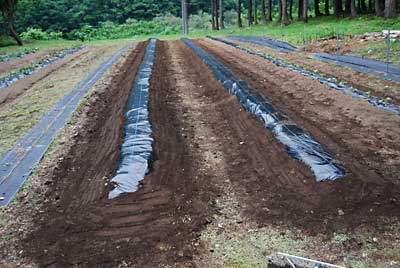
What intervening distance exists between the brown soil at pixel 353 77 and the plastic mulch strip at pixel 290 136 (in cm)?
290

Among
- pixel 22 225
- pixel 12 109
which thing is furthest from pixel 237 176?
pixel 12 109

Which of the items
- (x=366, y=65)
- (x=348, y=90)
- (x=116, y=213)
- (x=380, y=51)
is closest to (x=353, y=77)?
(x=366, y=65)

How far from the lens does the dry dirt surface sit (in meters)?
4.46

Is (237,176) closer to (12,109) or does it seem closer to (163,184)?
(163,184)

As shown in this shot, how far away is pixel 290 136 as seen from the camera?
675 centimetres

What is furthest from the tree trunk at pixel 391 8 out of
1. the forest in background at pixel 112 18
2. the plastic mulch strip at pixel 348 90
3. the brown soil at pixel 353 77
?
the forest in background at pixel 112 18

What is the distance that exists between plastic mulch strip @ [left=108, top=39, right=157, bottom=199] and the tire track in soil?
5.27 ft

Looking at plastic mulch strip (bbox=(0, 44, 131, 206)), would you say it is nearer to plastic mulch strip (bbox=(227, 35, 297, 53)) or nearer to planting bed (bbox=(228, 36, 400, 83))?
planting bed (bbox=(228, 36, 400, 83))

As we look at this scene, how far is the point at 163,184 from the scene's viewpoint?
5625mm

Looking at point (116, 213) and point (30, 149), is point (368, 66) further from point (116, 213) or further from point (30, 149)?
point (116, 213)

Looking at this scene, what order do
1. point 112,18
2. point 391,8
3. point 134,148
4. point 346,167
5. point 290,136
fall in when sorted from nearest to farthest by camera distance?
point 346,167, point 134,148, point 290,136, point 391,8, point 112,18

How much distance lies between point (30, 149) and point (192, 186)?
3.36 m

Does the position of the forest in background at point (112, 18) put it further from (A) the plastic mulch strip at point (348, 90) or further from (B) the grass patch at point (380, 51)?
(A) the plastic mulch strip at point (348, 90)

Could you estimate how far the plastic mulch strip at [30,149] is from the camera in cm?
607
